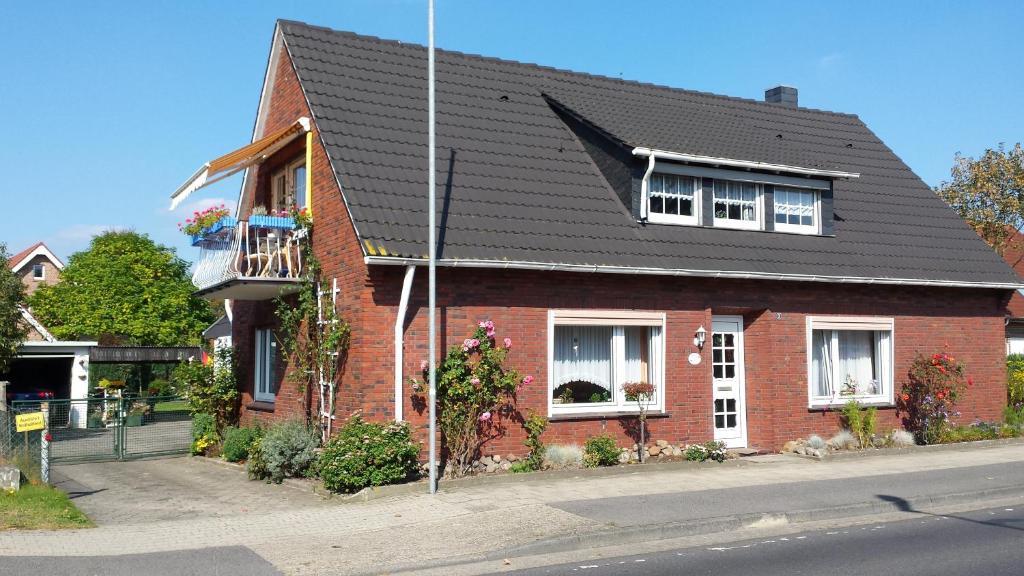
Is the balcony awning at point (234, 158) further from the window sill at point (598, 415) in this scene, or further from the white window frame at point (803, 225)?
the white window frame at point (803, 225)

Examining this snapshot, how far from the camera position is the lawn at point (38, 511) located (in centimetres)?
1001

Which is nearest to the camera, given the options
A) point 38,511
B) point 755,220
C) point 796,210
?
point 38,511

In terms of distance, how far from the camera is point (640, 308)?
1445 cm

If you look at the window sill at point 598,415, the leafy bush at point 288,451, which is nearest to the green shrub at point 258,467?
the leafy bush at point 288,451

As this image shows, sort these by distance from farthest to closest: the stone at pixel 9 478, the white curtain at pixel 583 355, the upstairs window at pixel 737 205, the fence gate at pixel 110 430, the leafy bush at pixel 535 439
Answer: the fence gate at pixel 110 430
the upstairs window at pixel 737 205
the white curtain at pixel 583 355
the leafy bush at pixel 535 439
the stone at pixel 9 478

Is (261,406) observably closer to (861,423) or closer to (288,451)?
(288,451)

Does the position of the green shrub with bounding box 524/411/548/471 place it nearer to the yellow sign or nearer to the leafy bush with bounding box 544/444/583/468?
the leafy bush with bounding box 544/444/583/468

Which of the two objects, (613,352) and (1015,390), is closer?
(613,352)

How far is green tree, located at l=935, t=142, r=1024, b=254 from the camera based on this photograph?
1127 inches

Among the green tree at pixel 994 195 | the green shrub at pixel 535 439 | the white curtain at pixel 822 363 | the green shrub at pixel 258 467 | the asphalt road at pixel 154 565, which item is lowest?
the asphalt road at pixel 154 565

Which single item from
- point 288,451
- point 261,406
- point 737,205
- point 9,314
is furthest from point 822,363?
point 9,314

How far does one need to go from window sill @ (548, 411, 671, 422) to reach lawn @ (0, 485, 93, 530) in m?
6.38

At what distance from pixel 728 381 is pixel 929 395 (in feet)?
12.8

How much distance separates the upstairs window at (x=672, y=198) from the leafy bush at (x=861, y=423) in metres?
4.26
